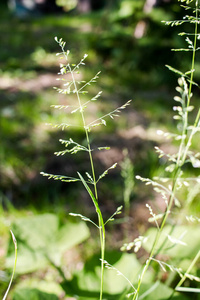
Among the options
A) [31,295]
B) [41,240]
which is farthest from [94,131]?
[31,295]

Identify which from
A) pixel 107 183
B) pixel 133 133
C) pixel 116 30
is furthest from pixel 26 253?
pixel 116 30

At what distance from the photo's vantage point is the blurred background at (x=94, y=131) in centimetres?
145

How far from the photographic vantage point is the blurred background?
1.45 metres

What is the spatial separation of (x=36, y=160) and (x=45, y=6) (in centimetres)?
1048

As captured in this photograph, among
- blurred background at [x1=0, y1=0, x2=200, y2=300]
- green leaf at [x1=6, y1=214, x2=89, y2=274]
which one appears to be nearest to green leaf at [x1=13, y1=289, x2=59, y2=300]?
blurred background at [x1=0, y1=0, x2=200, y2=300]

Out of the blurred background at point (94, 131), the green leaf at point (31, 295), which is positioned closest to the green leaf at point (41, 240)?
the blurred background at point (94, 131)

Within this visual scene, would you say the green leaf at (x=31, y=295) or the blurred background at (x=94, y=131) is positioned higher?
the green leaf at (x=31, y=295)

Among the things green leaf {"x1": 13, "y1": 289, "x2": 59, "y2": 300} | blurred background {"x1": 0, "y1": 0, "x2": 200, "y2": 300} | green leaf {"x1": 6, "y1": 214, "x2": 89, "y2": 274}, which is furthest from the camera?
blurred background {"x1": 0, "y1": 0, "x2": 200, "y2": 300}

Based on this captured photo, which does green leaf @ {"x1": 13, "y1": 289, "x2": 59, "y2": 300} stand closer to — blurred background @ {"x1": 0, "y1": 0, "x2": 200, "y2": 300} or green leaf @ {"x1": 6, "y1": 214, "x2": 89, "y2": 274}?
blurred background @ {"x1": 0, "y1": 0, "x2": 200, "y2": 300}

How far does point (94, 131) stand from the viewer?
262cm

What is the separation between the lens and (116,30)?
3.62m

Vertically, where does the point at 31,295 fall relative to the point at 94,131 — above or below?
above

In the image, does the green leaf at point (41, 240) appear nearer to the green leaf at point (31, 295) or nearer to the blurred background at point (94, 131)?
the blurred background at point (94, 131)

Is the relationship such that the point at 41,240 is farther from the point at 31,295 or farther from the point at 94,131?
the point at 94,131
